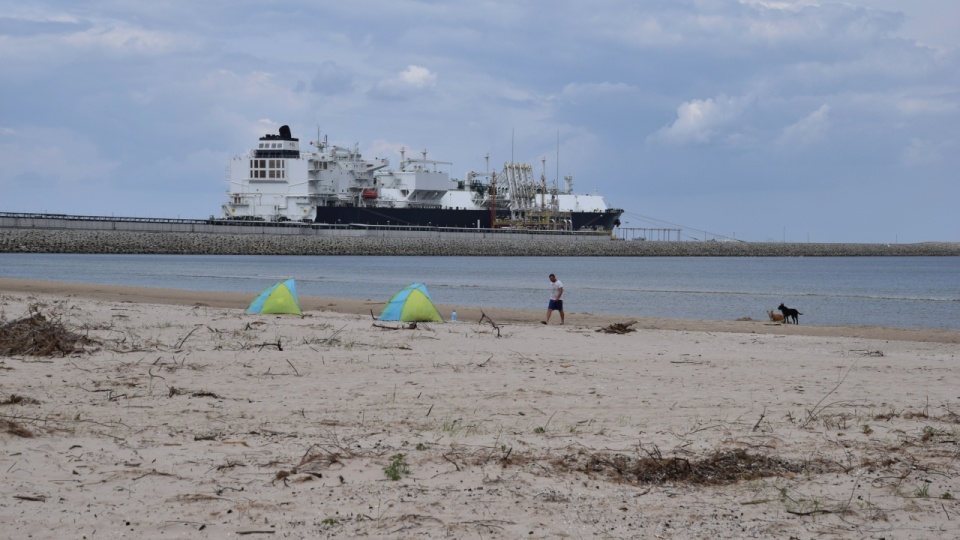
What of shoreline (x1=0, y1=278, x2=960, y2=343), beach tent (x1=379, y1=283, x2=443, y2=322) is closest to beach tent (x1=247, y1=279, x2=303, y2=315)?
shoreline (x1=0, y1=278, x2=960, y2=343)

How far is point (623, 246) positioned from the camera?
96.0 metres

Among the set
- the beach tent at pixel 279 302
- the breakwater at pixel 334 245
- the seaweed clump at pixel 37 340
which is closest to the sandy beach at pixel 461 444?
the seaweed clump at pixel 37 340

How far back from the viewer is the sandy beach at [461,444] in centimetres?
452

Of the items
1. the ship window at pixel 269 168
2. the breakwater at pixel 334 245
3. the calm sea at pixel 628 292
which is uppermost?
the ship window at pixel 269 168

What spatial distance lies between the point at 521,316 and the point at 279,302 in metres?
5.75

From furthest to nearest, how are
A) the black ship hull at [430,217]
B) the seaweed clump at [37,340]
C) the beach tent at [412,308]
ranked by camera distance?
the black ship hull at [430,217], the beach tent at [412,308], the seaweed clump at [37,340]

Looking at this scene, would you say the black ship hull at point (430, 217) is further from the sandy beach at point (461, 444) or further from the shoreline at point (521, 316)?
the sandy beach at point (461, 444)

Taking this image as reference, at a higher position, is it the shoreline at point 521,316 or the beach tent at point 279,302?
the beach tent at point 279,302

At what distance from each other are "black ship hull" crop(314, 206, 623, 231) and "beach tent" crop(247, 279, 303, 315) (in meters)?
64.3

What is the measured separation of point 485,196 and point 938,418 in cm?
8752

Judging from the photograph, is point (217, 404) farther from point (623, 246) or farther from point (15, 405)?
point (623, 246)

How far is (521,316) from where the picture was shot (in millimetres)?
20375

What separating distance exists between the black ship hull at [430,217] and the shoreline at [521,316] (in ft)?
174

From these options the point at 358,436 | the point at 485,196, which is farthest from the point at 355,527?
the point at 485,196
